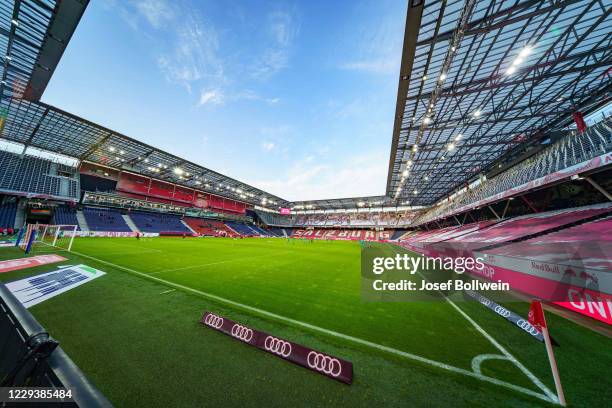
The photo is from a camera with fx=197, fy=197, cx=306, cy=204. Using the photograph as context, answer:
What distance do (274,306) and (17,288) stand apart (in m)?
7.09

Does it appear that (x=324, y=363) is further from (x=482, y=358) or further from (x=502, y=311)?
(x=502, y=311)

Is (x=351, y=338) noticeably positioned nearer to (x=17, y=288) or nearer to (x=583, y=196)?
(x=17, y=288)

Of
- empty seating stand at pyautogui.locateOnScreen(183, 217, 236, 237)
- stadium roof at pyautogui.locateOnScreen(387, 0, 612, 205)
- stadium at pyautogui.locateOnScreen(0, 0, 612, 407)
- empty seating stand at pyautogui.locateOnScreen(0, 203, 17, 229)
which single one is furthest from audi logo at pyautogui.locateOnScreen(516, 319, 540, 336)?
empty seating stand at pyautogui.locateOnScreen(183, 217, 236, 237)

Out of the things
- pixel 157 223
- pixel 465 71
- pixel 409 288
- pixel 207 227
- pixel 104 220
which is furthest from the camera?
pixel 207 227

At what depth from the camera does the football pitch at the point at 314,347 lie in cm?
250

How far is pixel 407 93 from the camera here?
40.7ft

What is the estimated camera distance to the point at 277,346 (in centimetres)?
324

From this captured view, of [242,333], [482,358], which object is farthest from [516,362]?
[242,333]

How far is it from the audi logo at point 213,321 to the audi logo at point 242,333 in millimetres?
380

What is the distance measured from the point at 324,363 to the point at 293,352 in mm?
528

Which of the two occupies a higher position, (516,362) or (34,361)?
(34,361)

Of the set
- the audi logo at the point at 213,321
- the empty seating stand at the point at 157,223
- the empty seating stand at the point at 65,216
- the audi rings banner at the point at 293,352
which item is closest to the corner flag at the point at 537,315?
the audi rings banner at the point at 293,352

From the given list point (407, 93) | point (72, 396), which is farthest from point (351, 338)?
point (407, 93)

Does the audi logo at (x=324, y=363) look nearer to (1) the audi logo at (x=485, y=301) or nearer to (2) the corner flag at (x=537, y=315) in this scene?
(2) the corner flag at (x=537, y=315)
